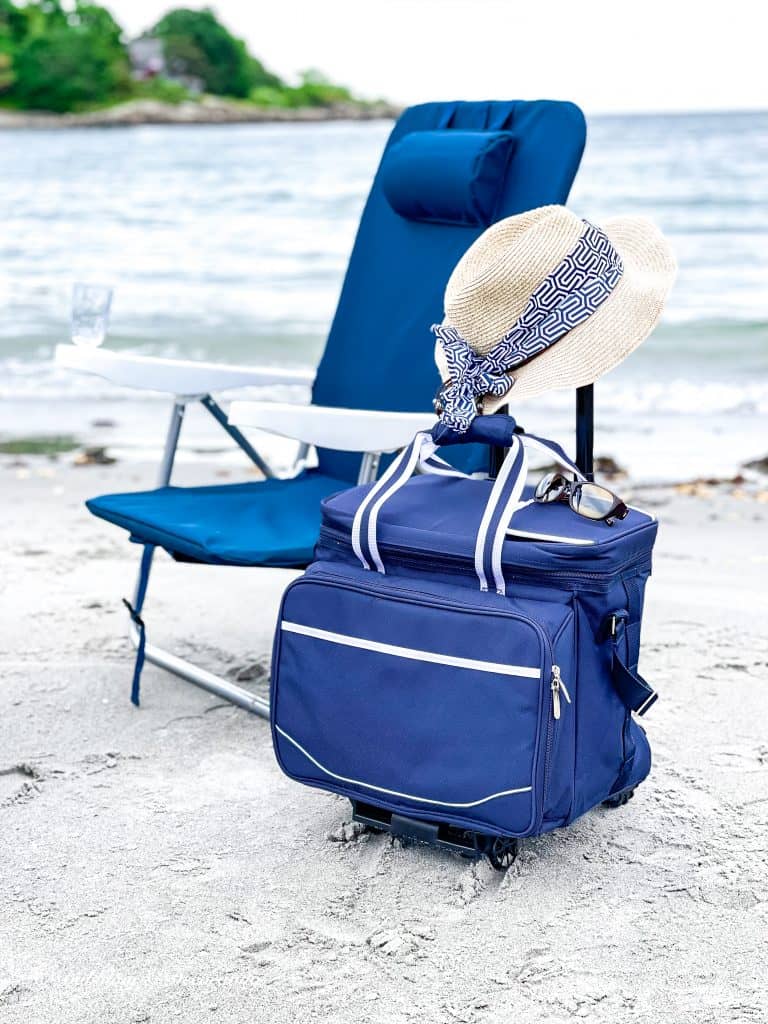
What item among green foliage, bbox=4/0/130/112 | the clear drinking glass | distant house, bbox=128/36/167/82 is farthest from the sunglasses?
distant house, bbox=128/36/167/82

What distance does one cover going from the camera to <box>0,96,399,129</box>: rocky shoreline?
47.5 meters

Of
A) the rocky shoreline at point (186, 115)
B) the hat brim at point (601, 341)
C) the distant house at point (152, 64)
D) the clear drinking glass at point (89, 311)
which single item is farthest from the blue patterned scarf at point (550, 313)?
the distant house at point (152, 64)

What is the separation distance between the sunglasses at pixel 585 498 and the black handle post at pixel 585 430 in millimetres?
100

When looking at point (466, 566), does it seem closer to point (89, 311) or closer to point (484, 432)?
point (484, 432)

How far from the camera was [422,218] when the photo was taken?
2676mm

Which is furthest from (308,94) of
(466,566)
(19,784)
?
(466,566)

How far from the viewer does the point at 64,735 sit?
2.25m

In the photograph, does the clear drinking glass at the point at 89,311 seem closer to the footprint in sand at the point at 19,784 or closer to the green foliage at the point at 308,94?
the footprint in sand at the point at 19,784

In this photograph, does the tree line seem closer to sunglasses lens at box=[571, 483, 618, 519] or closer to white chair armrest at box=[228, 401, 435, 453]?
white chair armrest at box=[228, 401, 435, 453]

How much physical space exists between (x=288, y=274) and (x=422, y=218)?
8.35 metres

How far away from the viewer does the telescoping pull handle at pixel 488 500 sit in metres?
1.64

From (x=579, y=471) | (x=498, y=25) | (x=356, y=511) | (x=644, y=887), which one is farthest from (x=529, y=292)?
(x=498, y=25)

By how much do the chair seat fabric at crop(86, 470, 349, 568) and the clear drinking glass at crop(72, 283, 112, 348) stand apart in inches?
14.4

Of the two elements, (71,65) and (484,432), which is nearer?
(484,432)
